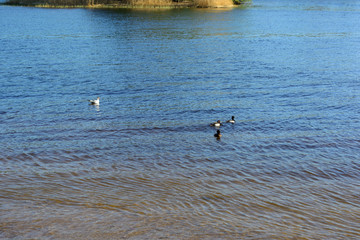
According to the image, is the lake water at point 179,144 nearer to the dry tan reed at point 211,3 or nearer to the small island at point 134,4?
the dry tan reed at point 211,3

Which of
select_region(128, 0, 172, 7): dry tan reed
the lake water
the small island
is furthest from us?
the small island

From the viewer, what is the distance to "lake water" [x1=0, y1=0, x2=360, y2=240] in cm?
1164

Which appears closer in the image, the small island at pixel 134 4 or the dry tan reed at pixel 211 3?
the dry tan reed at pixel 211 3

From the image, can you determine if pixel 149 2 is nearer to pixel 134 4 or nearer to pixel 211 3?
pixel 134 4

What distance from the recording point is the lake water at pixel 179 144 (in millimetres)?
11641

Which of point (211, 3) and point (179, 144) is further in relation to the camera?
point (211, 3)

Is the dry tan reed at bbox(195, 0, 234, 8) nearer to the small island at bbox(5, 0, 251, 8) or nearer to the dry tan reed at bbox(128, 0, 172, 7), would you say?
the small island at bbox(5, 0, 251, 8)

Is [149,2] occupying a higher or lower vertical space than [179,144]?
higher

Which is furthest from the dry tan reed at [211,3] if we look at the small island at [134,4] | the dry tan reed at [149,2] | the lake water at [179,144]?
the lake water at [179,144]

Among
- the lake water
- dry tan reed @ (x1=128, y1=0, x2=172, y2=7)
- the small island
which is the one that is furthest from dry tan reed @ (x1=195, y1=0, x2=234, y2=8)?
the lake water

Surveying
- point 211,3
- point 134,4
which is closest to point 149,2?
point 134,4

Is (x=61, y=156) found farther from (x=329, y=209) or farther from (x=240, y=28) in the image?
(x=240, y=28)

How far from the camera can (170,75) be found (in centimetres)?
3228

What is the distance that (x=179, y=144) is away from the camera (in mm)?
18188
